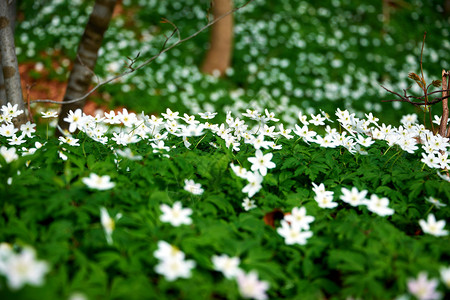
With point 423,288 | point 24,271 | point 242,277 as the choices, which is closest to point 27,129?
point 24,271

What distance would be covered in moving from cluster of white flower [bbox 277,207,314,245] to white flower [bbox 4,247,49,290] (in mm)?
917

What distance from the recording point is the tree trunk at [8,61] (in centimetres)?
256

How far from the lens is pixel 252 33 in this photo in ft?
27.8

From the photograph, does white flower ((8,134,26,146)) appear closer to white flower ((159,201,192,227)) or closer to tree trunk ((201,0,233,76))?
white flower ((159,201,192,227))

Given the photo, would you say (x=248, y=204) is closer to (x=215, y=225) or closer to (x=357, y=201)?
(x=215, y=225)

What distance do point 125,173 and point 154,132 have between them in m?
0.54

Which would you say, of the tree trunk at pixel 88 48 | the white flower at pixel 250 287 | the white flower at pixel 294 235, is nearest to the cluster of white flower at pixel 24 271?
the white flower at pixel 250 287

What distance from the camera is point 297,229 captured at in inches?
60.0

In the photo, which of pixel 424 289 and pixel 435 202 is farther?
pixel 435 202

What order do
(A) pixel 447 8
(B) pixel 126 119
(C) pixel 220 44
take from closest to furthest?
(B) pixel 126 119 → (C) pixel 220 44 → (A) pixel 447 8

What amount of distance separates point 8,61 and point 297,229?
7.94 feet

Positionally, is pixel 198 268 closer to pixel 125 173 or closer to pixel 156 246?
pixel 156 246

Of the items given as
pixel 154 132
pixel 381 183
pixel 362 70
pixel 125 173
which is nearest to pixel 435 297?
pixel 381 183

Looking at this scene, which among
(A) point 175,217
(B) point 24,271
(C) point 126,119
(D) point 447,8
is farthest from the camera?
(D) point 447,8
